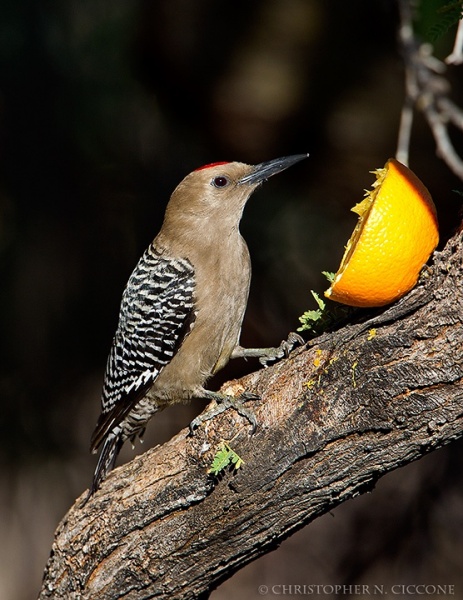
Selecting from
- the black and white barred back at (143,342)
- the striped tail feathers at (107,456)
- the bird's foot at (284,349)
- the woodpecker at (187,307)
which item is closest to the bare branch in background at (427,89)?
the bird's foot at (284,349)

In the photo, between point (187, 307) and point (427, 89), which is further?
point (187, 307)

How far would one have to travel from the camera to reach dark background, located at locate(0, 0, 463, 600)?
4723 millimetres

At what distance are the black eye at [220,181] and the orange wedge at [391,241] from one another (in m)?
1.33

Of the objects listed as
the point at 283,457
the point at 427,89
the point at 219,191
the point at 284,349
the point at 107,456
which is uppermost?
the point at 427,89

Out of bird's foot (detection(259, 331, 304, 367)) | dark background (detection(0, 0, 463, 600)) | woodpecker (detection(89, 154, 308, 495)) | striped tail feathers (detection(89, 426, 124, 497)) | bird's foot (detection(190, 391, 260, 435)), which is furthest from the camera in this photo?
dark background (detection(0, 0, 463, 600))

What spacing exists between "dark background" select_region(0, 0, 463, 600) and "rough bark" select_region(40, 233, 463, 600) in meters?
2.11

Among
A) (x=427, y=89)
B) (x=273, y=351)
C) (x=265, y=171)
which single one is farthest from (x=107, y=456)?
(x=427, y=89)

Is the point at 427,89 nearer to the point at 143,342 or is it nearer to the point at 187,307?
the point at 187,307

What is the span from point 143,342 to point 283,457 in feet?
3.81

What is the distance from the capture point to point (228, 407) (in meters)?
2.91

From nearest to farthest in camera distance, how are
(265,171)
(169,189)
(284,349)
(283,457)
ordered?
(283,457)
(284,349)
(265,171)
(169,189)

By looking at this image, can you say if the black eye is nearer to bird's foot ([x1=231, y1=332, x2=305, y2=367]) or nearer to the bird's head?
the bird's head

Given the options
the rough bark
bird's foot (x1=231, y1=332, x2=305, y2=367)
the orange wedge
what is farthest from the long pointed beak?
the orange wedge

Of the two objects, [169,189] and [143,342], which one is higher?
[169,189]
